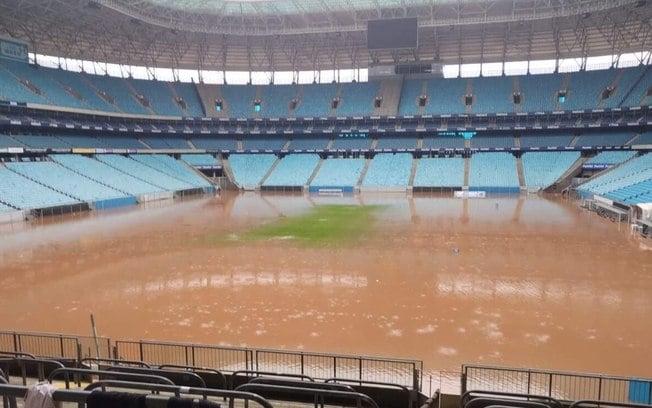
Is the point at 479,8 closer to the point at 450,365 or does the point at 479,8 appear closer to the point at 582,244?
the point at 582,244

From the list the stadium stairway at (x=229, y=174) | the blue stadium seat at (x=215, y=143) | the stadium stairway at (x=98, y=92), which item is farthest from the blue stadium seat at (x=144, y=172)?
the blue stadium seat at (x=215, y=143)

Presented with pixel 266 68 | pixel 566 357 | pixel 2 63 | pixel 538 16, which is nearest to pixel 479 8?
pixel 538 16

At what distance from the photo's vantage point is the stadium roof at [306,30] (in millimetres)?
48969

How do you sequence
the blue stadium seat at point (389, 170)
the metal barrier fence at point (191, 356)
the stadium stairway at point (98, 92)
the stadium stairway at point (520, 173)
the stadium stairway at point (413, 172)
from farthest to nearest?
the stadium stairway at point (98, 92)
the blue stadium seat at point (389, 170)
the stadium stairway at point (413, 172)
the stadium stairway at point (520, 173)
the metal barrier fence at point (191, 356)

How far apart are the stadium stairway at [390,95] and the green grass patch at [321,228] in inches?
1279

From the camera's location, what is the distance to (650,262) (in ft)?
67.5

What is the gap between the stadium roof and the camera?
161ft

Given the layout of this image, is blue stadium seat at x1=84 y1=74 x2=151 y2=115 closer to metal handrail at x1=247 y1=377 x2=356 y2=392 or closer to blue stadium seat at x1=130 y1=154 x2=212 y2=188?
blue stadium seat at x1=130 y1=154 x2=212 y2=188

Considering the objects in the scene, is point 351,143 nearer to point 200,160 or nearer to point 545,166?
point 200,160

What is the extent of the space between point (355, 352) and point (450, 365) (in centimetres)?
240

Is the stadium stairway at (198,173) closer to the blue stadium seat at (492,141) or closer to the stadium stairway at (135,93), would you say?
the stadium stairway at (135,93)

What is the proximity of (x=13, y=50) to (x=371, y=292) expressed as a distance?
5837 cm

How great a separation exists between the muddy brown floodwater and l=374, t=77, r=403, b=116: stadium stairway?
41.5 meters

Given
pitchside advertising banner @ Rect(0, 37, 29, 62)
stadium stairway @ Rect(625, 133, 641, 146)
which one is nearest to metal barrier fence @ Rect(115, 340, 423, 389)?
pitchside advertising banner @ Rect(0, 37, 29, 62)
